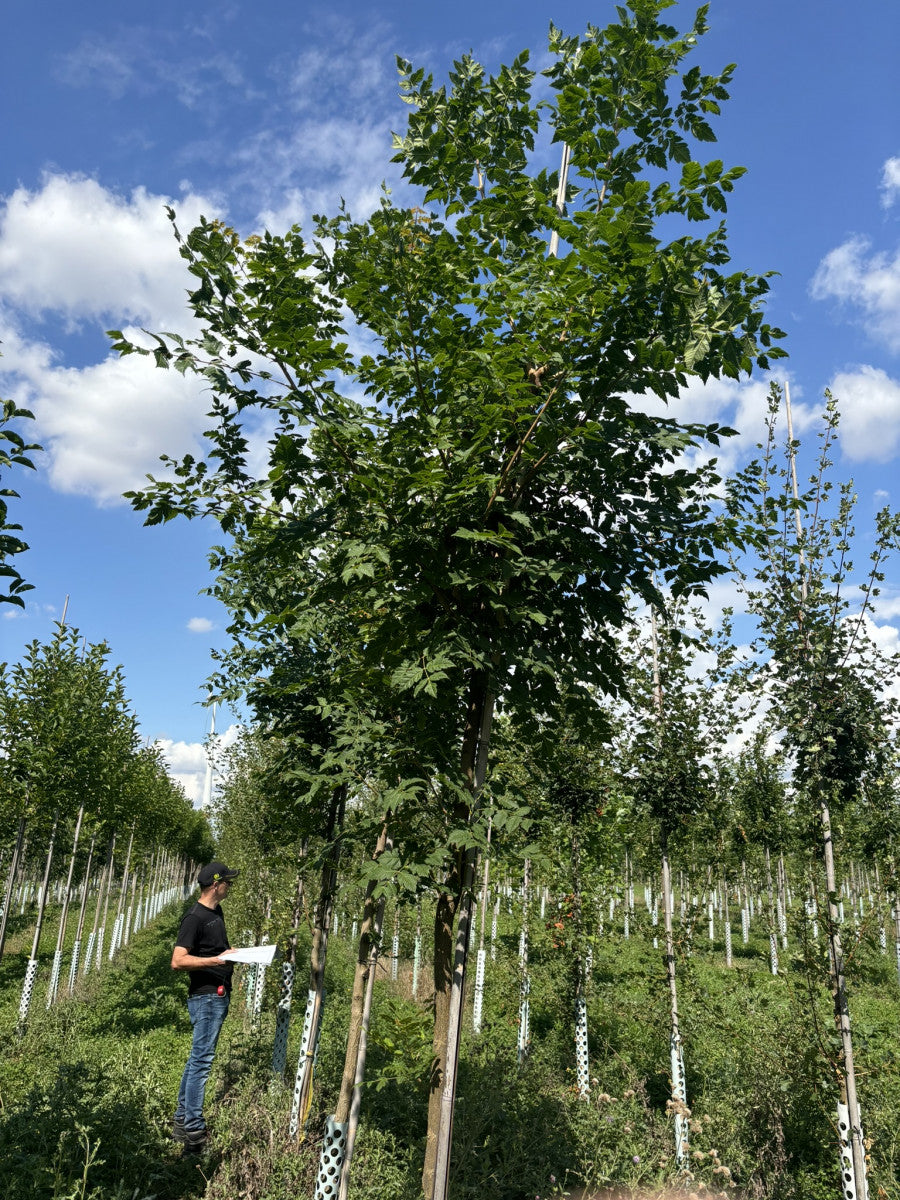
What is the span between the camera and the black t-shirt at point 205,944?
17.5 feet

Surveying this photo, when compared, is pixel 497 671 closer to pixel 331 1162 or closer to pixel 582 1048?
pixel 331 1162

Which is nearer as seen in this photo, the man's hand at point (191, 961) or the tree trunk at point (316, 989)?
the man's hand at point (191, 961)

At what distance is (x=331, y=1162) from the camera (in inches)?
170

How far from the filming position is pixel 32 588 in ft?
12.3

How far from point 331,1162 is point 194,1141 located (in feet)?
5.45

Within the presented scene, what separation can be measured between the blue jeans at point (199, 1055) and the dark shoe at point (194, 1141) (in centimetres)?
1

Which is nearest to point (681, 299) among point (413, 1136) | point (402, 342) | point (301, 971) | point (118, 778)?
point (402, 342)

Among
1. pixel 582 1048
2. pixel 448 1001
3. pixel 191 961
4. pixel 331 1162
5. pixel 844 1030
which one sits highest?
pixel 448 1001

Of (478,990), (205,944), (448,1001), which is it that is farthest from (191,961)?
(478,990)

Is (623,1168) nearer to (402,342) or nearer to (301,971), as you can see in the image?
(402,342)

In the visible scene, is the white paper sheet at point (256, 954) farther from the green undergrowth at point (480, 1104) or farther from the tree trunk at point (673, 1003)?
the tree trunk at point (673, 1003)

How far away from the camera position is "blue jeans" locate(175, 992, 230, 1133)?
515cm

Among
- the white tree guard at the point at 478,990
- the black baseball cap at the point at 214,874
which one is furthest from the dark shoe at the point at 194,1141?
the white tree guard at the point at 478,990

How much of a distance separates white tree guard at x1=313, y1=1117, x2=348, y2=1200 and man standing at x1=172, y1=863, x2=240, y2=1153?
1285 mm
